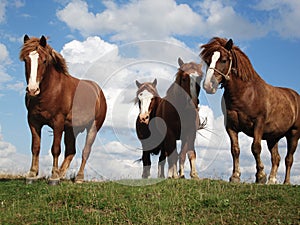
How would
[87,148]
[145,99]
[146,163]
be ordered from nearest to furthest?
[145,99] < [87,148] < [146,163]

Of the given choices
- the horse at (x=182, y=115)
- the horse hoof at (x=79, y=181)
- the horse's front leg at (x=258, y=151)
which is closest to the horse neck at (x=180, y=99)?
the horse at (x=182, y=115)

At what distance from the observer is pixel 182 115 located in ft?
42.9

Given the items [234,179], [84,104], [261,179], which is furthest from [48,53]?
[261,179]

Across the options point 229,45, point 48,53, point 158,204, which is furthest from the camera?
point 229,45

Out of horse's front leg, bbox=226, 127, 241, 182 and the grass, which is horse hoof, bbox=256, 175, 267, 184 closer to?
horse's front leg, bbox=226, 127, 241, 182

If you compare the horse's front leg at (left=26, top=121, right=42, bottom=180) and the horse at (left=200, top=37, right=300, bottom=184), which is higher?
the horse at (left=200, top=37, right=300, bottom=184)

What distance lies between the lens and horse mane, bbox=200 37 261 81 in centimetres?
1201

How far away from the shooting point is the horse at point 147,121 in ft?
42.3

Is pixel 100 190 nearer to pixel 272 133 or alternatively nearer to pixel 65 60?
pixel 65 60

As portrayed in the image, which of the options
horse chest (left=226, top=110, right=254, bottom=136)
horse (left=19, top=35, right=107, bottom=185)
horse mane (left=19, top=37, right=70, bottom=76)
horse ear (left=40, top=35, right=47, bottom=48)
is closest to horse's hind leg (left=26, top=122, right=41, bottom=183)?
horse (left=19, top=35, right=107, bottom=185)

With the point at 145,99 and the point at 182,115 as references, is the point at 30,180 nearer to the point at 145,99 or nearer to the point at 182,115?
the point at 145,99

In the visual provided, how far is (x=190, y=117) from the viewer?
1304 cm

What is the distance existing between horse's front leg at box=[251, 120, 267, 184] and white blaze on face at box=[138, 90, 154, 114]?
323cm

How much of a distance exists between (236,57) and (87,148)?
5175 millimetres
